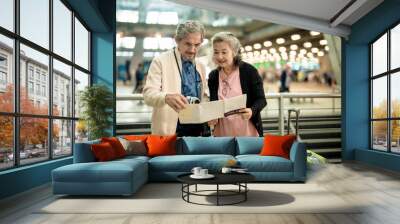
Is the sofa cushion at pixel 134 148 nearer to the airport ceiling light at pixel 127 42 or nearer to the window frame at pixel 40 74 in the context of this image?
the window frame at pixel 40 74

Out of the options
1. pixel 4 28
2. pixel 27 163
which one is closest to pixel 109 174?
pixel 27 163

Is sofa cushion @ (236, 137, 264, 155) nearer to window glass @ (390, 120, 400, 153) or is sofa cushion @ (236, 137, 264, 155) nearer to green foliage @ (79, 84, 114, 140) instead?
green foliage @ (79, 84, 114, 140)

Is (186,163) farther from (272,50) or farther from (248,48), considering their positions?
(272,50)

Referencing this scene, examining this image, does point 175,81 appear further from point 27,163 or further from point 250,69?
point 27,163

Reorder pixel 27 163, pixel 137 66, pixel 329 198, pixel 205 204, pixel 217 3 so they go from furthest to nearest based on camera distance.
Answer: pixel 137 66, pixel 217 3, pixel 27 163, pixel 329 198, pixel 205 204

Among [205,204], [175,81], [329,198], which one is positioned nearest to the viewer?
[205,204]

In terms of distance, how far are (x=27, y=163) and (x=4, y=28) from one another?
1838mm

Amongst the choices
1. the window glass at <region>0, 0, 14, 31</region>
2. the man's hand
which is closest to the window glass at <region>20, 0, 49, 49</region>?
the window glass at <region>0, 0, 14, 31</region>

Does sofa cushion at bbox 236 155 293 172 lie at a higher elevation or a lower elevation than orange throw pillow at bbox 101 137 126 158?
lower

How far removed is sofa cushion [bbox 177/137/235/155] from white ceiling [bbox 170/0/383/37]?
3237 mm

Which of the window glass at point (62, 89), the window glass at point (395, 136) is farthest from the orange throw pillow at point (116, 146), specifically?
the window glass at point (395, 136)

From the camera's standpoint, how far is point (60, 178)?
15.2 ft

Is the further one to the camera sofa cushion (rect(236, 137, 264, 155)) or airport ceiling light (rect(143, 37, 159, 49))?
airport ceiling light (rect(143, 37, 159, 49))

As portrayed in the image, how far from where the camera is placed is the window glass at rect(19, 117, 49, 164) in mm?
5320
